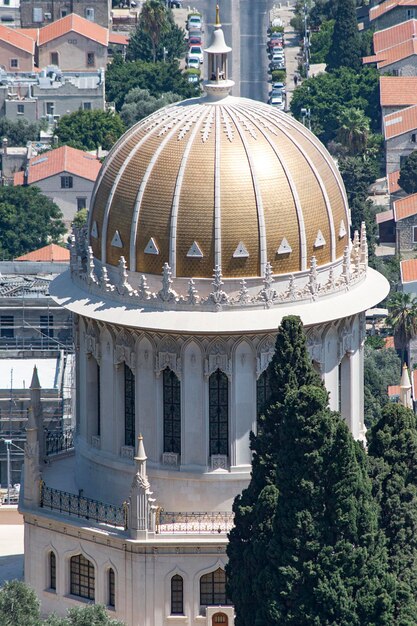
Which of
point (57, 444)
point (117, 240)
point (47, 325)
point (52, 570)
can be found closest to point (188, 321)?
point (117, 240)

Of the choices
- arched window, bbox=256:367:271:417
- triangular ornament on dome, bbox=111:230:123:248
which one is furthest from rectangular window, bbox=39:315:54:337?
arched window, bbox=256:367:271:417

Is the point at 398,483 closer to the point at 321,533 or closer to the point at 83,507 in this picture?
the point at 321,533

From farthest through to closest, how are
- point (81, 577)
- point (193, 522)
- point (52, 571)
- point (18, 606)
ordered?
point (52, 571), point (81, 577), point (193, 522), point (18, 606)

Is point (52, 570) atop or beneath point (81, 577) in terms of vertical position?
atop

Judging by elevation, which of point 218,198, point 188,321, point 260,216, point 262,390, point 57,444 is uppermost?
point 218,198

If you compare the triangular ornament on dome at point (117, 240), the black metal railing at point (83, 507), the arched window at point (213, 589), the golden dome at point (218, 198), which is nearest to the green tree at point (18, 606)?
the black metal railing at point (83, 507)

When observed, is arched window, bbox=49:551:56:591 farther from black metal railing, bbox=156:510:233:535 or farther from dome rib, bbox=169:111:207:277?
dome rib, bbox=169:111:207:277

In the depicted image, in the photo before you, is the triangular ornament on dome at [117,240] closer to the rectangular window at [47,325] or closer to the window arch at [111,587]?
the window arch at [111,587]
